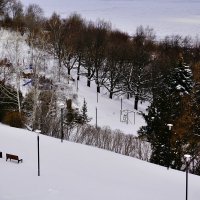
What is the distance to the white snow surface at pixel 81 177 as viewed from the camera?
19.1 m

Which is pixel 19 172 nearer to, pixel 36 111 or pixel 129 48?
pixel 36 111

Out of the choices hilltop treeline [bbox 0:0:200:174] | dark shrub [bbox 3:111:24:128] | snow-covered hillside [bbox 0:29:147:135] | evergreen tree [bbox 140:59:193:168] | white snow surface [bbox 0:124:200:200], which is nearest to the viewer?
white snow surface [bbox 0:124:200:200]

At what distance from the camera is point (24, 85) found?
4247cm

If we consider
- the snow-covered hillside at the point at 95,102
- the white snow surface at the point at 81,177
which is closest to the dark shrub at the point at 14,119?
the white snow surface at the point at 81,177

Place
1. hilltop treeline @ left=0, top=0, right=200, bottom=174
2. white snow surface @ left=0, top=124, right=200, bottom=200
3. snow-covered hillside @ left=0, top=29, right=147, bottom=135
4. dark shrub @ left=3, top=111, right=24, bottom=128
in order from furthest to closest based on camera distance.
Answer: snow-covered hillside @ left=0, top=29, right=147, bottom=135
dark shrub @ left=3, top=111, right=24, bottom=128
hilltop treeline @ left=0, top=0, right=200, bottom=174
white snow surface @ left=0, top=124, right=200, bottom=200

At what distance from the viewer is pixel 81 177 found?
68.9 feet

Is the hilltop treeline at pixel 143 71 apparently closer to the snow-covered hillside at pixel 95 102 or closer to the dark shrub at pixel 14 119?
the snow-covered hillside at pixel 95 102

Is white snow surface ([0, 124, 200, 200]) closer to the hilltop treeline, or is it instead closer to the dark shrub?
the hilltop treeline

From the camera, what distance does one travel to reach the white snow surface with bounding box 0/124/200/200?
19.1 metres

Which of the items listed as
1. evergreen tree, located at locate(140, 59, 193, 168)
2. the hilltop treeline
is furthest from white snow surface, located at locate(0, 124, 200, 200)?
the hilltop treeline

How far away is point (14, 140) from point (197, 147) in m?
11.3

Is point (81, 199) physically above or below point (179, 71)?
below

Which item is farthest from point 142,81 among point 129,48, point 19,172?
point 19,172

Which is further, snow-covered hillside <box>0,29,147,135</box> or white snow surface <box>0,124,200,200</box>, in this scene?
snow-covered hillside <box>0,29,147,135</box>
